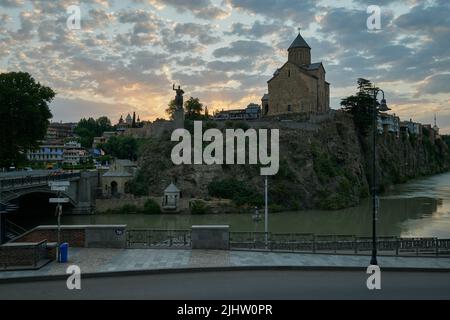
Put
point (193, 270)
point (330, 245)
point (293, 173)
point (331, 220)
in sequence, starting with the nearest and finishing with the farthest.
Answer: point (193, 270) → point (330, 245) → point (331, 220) → point (293, 173)

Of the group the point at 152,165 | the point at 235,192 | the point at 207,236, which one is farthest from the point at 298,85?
the point at 207,236

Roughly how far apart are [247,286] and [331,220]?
34.6 m

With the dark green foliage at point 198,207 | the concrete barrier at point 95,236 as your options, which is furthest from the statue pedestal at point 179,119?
the concrete barrier at point 95,236

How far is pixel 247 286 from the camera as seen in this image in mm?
13195

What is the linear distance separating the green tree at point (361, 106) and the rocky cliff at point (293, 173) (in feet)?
8.79

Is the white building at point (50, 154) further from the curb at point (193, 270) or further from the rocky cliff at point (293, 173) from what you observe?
the curb at point (193, 270)

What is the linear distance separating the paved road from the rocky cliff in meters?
37.0

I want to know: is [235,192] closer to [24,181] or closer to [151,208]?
[151,208]

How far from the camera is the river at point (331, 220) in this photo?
38.9m

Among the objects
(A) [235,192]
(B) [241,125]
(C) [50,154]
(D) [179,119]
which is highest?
(D) [179,119]

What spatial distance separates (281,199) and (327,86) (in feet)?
127

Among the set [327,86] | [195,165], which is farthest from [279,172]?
[327,86]

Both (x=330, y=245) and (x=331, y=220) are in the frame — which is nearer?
(x=330, y=245)
